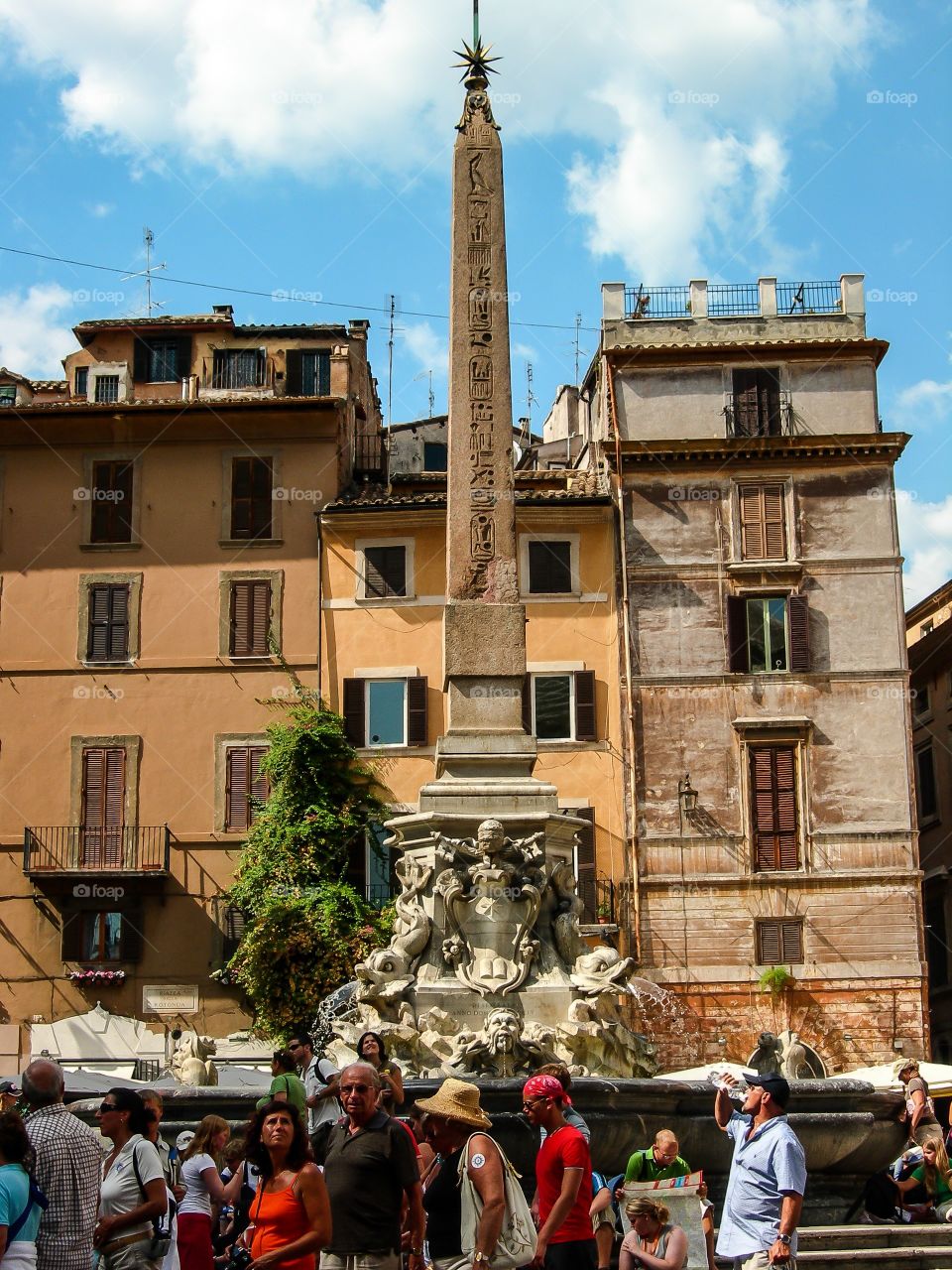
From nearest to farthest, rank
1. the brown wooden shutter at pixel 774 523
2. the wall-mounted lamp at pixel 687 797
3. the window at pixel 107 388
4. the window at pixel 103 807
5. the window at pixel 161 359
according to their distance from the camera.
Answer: the wall-mounted lamp at pixel 687 797 < the window at pixel 103 807 < the brown wooden shutter at pixel 774 523 < the window at pixel 107 388 < the window at pixel 161 359

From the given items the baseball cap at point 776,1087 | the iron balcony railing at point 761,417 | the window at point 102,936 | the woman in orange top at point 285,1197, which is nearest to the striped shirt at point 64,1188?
the woman in orange top at point 285,1197

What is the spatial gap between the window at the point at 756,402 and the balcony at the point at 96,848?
40.0 feet

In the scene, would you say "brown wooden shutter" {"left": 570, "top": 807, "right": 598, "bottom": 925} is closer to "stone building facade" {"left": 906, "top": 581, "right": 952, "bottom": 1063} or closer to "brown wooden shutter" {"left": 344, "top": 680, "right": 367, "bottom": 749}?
"brown wooden shutter" {"left": 344, "top": 680, "right": 367, "bottom": 749}

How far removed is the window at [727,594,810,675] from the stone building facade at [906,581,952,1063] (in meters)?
6.11

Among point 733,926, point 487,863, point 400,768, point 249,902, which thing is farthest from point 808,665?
point 487,863

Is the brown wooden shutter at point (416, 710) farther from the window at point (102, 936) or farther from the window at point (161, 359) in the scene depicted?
the window at point (161, 359)

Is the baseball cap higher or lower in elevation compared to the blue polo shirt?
higher

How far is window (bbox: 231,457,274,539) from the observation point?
3297cm

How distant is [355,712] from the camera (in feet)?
104

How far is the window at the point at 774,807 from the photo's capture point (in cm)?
3048

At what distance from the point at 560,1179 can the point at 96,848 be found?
2474 cm

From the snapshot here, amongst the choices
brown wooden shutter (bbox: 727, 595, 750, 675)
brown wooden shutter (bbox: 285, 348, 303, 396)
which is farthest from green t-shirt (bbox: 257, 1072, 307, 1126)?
brown wooden shutter (bbox: 285, 348, 303, 396)

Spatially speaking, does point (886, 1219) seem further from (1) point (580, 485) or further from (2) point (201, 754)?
(1) point (580, 485)

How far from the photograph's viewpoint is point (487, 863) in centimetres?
1288
